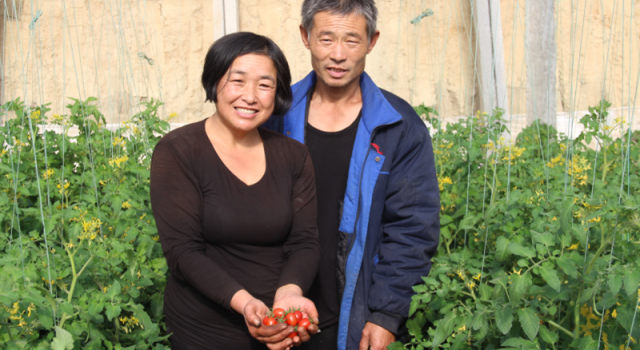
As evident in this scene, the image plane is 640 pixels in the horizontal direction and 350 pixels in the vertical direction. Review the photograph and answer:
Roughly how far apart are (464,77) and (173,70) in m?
2.44

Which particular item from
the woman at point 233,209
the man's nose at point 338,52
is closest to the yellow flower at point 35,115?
the woman at point 233,209

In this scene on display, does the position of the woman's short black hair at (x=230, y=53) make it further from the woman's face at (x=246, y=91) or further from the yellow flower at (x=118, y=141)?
the yellow flower at (x=118, y=141)

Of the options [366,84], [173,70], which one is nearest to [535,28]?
[173,70]

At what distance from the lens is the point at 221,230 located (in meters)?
1.81

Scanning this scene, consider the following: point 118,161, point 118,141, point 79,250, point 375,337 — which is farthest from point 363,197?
point 118,141

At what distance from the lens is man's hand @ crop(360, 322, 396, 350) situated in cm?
206

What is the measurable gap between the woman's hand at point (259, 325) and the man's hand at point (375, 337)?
44 cm

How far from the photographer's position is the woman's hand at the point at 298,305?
5.56ft

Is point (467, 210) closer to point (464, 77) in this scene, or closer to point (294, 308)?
point (294, 308)

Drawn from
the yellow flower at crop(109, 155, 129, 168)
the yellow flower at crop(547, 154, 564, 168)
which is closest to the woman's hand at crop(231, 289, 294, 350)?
the yellow flower at crop(109, 155, 129, 168)

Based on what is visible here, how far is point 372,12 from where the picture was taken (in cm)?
215

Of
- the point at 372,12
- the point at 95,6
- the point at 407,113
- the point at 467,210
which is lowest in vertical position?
the point at 467,210

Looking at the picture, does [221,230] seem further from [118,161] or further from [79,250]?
[118,161]

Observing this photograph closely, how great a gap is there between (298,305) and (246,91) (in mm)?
623
